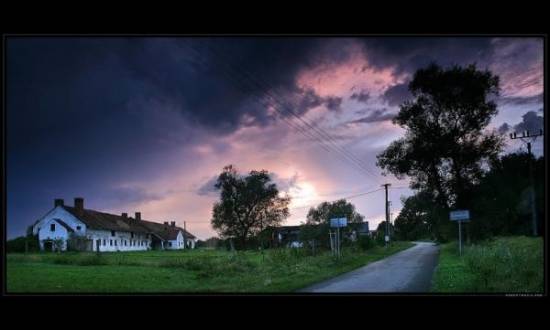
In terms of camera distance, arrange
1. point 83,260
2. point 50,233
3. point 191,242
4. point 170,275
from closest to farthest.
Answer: point 170,275 < point 83,260 < point 50,233 < point 191,242

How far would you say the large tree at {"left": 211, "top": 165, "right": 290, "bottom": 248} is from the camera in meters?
38.4

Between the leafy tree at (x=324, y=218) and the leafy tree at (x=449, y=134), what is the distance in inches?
250

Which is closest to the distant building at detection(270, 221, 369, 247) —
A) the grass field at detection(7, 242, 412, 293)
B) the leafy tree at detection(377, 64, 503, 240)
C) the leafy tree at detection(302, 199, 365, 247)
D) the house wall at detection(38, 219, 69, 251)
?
the leafy tree at detection(302, 199, 365, 247)

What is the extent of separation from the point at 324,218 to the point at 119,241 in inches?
641

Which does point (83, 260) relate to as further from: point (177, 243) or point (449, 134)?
point (177, 243)

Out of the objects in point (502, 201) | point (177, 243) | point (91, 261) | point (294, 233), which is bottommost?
point (177, 243)

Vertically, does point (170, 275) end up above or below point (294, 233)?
above

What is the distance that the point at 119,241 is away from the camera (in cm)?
3634

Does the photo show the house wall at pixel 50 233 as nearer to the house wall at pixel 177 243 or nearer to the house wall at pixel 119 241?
the house wall at pixel 119 241

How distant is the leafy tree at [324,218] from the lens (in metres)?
31.8

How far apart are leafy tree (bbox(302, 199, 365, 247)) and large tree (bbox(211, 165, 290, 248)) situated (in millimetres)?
5333

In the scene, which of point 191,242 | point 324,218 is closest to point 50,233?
point 324,218
